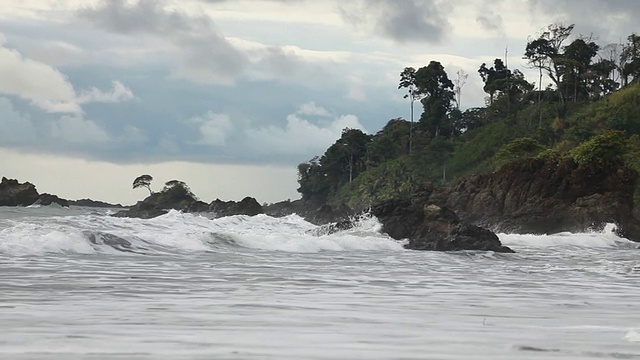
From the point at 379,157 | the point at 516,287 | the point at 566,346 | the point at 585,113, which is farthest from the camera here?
the point at 379,157

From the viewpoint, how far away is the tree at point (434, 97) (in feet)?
310

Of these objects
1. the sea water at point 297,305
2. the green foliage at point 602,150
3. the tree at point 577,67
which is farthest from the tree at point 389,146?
the sea water at point 297,305

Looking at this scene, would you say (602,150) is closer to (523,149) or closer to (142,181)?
(523,149)

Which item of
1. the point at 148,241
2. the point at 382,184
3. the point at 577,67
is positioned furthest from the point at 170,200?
the point at 148,241

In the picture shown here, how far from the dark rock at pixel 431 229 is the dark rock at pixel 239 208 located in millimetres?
48658

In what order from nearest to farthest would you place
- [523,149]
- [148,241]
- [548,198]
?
[148,241] → [548,198] → [523,149]

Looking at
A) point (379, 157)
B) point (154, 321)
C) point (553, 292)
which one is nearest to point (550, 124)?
point (379, 157)

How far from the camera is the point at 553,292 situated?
1111 cm

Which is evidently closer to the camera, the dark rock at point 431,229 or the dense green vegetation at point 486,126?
the dark rock at point 431,229

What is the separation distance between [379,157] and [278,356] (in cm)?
9191

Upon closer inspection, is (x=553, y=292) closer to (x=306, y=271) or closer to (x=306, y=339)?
(x=306, y=271)

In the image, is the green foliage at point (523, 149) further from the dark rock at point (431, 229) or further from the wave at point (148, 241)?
the wave at point (148, 241)

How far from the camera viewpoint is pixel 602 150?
4812 centimetres

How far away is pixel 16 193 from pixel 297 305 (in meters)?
95.8
